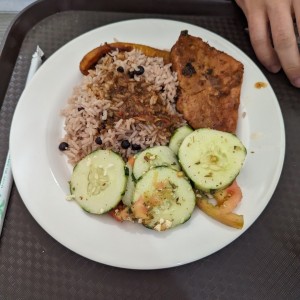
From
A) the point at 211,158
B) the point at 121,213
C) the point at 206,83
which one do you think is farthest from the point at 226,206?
the point at 206,83

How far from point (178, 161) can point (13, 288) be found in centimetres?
100

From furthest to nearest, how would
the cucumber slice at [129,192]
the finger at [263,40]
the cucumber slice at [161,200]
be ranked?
the finger at [263,40] < the cucumber slice at [129,192] < the cucumber slice at [161,200]

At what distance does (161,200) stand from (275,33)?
1.28m

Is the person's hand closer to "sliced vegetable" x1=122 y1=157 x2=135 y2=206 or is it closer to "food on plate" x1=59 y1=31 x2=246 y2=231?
"food on plate" x1=59 y1=31 x2=246 y2=231

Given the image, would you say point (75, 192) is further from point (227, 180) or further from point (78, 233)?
point (227, 180)

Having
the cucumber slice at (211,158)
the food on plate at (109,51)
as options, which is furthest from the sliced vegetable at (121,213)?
the food on plate at (109,51)

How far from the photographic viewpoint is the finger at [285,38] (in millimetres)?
2144

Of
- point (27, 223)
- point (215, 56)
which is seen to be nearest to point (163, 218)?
point (27, 223)

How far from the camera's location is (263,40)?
7.47 ft

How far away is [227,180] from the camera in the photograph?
1.74 metres

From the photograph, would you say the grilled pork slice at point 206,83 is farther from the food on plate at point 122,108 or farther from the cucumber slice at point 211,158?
the cucumber slice at point 211,158

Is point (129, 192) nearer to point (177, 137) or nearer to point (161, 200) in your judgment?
point (161, 200)

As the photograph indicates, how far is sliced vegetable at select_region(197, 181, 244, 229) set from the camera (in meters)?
1.72

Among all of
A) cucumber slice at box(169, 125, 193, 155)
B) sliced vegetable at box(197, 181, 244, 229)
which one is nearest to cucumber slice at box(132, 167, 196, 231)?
sliced vegetable at box(197, 181, 244, 229)
